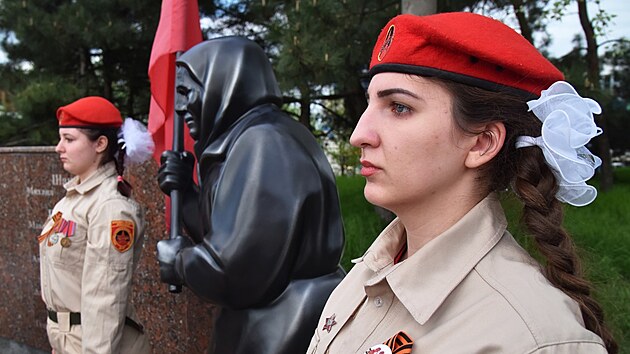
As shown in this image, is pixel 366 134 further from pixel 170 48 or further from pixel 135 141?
pixel 135 141

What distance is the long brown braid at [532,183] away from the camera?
113 centimetres

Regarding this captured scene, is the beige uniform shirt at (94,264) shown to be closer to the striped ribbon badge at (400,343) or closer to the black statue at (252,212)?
the black statue at (252,212)

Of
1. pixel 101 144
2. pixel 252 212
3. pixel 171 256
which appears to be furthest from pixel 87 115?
pixel 252 212

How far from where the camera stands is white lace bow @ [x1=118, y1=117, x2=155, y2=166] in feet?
10.1

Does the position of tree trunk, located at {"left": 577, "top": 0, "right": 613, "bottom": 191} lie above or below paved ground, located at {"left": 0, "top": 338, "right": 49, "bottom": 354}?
above

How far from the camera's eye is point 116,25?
6.86 meters

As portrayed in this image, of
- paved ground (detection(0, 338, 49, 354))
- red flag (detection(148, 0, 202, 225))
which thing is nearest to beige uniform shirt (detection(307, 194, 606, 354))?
red flag (detection(148, 0, 202, 225))

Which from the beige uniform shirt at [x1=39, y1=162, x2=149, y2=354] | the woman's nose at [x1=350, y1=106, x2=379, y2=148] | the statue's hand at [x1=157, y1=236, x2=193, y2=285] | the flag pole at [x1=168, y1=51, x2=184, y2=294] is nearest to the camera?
the woman's nose at [x1=350, y1=106, x2=379, y2=148]

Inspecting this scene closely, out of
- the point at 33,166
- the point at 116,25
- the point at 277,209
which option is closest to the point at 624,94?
the point at 116,25

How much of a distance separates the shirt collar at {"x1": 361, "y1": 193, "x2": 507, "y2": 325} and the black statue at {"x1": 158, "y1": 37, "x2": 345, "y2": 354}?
95 centimetres

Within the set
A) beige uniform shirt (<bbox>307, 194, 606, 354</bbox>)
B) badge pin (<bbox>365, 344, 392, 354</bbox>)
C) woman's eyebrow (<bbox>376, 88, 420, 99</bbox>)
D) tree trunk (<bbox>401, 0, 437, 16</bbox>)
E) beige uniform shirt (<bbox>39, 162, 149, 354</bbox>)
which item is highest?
tree trunk (<bbox>401, 0, 437, 16</bbox>)

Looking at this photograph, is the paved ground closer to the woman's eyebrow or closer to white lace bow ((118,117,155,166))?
white lace bow ((118,117,155,166))

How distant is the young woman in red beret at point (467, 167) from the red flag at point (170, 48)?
6.07 feet

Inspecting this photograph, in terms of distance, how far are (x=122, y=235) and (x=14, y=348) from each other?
3.10m
